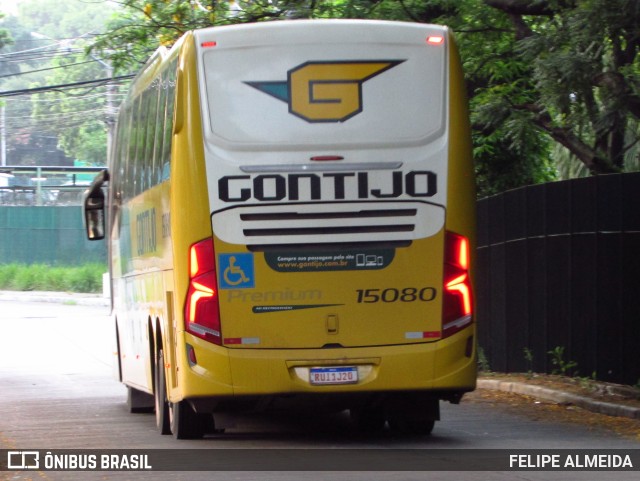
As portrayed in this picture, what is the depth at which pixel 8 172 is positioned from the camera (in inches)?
2611

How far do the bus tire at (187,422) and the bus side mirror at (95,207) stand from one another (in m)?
5.37

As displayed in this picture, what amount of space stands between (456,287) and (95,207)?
723cm

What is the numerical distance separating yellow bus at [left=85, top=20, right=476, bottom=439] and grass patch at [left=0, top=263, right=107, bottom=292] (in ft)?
130

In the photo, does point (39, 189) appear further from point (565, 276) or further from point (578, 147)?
point (565, 276)

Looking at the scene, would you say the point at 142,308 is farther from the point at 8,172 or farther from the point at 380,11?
the point at 8,172

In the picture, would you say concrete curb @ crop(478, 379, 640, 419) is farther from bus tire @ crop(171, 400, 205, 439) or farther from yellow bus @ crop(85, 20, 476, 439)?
bus tire @ crop(171, 400, 205, 439)

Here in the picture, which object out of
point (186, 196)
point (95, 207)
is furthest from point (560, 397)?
point (95, 207)

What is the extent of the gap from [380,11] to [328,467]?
8809 mm

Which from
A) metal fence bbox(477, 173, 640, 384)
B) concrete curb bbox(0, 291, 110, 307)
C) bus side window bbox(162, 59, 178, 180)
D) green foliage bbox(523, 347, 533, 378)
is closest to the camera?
bus side window bbox(162, 59, 178, 180)

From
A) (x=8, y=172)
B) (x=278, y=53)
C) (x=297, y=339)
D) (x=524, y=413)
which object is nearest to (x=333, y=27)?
(x=278, y=53)

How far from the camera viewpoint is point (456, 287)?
1109 centimetres

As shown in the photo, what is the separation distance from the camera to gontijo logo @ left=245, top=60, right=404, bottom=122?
10938 mm

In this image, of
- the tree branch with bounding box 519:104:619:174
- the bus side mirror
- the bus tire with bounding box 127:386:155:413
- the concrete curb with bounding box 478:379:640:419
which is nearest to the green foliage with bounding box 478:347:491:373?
the concrete curb with bounding box 478:379:640:419

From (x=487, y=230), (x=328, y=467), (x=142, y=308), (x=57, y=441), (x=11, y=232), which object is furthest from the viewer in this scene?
(x=11, y=232)
